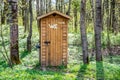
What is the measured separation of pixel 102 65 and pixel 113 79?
2.44 metres

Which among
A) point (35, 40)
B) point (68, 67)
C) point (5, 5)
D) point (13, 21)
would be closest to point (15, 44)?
point (13, 21)

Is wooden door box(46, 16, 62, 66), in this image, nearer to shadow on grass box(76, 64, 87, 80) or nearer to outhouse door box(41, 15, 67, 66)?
outhouse door box(41, 15, 67, 66)

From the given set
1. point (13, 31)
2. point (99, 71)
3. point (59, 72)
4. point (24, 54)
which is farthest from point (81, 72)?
point (24, 54)

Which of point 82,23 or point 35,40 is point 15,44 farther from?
point 35,40

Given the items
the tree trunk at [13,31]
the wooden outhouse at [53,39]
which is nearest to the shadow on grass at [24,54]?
the tree trunk at [13,31]

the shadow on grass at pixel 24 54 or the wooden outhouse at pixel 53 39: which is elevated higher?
the wooden outhouse at pixel 53 39

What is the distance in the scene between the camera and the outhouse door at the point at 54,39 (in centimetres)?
1379

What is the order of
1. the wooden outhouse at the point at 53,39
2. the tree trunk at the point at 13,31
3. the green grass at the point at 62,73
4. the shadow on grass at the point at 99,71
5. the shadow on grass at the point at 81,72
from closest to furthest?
the green grass at the point at 62,73 → the shadow on grass at the point at 81,72 → the shadow on grass at the point at 99,71 → the tree trunk at the point at 13,31 → the wooden outhouse at the point at 53,39

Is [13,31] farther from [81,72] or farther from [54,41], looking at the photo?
[81,72]

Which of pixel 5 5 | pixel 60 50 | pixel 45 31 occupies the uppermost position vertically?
pixel 5 5

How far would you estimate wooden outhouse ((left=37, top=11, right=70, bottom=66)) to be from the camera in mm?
13781

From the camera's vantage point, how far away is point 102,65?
1338 centimetres

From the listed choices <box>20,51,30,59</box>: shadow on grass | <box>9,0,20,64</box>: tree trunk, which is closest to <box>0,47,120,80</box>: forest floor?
<box>9,0,20,64</box>: tree trunk

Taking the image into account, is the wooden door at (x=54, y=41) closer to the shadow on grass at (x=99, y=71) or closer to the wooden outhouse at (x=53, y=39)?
the wooden outhouse at (x=53, y=39)
